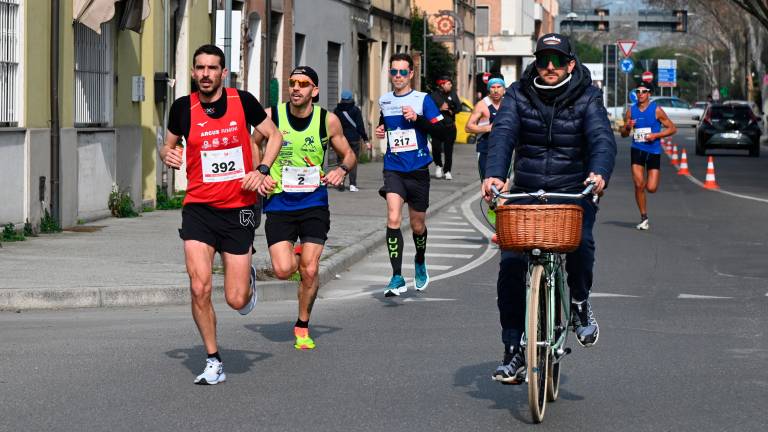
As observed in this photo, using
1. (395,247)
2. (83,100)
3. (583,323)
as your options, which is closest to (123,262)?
(395,247)

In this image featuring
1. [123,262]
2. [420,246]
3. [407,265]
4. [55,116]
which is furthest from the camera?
[55,116]

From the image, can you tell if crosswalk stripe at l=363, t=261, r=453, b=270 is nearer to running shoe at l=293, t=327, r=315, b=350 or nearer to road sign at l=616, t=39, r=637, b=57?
running shoe at l=293, t=327, r=315, b=350

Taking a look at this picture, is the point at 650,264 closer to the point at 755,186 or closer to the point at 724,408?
the point at 724,408

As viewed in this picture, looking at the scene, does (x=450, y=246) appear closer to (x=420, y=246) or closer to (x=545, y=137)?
(x=420, y=246)

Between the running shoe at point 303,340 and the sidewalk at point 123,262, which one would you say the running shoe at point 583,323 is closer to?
the running shoe at point 303,340

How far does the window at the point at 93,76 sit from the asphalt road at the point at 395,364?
5491 mm

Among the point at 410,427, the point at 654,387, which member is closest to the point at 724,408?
the point at 654,387

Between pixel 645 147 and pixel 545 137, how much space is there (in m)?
11.7

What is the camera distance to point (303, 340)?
948 cm

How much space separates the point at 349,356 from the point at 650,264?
649 centimetres

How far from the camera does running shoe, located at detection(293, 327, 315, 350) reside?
9.43 meters

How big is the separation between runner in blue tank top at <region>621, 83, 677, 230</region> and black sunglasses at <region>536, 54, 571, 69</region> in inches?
448

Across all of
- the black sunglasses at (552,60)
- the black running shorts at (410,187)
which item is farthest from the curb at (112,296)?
the black sunglasses at (552,60)

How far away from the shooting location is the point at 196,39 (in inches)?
895
